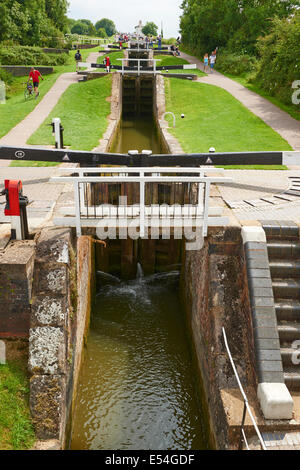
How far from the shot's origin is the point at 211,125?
720 inches

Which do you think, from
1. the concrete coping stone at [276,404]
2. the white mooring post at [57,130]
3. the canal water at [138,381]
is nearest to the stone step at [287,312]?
the concrete coping stone at [276,404]

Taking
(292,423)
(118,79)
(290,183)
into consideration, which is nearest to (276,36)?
(118,79)

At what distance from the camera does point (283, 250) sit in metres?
7.27

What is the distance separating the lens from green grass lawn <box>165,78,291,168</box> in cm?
1513

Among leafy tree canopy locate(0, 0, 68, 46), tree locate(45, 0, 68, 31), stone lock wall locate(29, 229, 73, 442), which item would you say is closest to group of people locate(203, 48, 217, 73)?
leafy tree canopy locate(0, 0, 68, 46)

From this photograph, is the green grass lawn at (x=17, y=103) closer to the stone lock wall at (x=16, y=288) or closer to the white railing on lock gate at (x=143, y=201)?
the white railing on lock gate at (x=143, y=201)

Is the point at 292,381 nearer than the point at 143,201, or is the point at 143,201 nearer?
the point at 292,381

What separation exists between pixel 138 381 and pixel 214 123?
13.6 meters

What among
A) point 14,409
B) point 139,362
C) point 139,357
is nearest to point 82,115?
point 139,357

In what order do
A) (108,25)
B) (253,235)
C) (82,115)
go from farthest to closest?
1. (108,25)
2. (82,115)
3. (253,235)

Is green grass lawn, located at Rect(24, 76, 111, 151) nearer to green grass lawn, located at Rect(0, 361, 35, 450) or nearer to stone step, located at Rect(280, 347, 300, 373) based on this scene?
green grass lawn, located at Rect(0, 361, 35, 450)

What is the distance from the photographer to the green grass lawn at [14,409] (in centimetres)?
560

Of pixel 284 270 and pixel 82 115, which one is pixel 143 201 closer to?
pixel 284 270

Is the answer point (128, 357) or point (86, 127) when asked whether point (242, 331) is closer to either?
point (128, 357)
